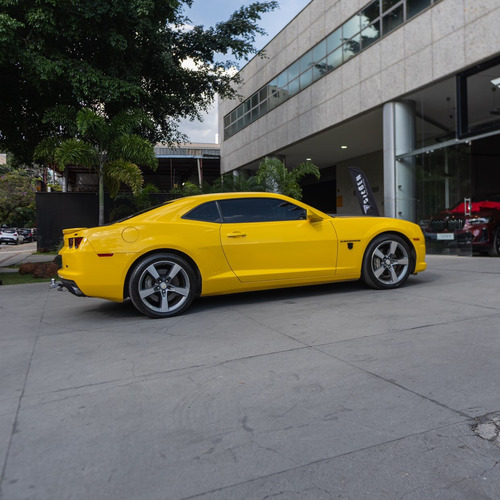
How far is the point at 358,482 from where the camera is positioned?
1933 mm

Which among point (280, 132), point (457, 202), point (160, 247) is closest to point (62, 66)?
point (160, 247)

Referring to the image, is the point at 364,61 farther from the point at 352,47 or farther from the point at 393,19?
the point at 393,19

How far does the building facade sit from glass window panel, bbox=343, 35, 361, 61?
0.14ft

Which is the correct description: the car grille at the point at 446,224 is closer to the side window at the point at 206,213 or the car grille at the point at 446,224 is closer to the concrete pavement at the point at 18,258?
the side window at the point at 206,213

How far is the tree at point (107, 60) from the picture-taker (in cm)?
1069

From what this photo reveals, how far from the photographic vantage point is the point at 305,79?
20500 mm

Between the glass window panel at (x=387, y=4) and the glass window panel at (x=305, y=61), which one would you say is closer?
the glass window panel at (x=387, y=4)

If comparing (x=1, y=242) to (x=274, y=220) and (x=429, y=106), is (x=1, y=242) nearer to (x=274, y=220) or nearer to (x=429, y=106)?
(x=429, y=106)

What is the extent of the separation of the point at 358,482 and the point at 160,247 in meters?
3.84

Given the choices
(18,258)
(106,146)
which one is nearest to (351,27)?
(106,146)

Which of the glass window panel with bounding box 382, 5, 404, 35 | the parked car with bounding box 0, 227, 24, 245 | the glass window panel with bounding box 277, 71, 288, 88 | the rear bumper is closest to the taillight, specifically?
the rear bumper

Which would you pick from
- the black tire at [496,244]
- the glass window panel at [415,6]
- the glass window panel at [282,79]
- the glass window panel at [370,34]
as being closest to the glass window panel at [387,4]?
the glass window panel at [370,34]

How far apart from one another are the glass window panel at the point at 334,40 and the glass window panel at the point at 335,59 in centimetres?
25

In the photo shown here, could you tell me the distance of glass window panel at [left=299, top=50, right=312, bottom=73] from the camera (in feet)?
66.4
